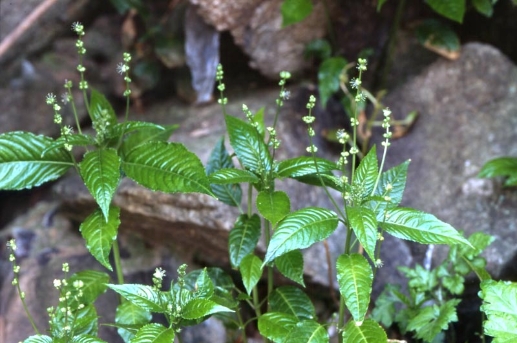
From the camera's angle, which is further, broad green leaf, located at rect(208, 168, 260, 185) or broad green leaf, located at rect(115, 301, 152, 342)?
broad green leaf, located at rect(115, 301, 152, 342)

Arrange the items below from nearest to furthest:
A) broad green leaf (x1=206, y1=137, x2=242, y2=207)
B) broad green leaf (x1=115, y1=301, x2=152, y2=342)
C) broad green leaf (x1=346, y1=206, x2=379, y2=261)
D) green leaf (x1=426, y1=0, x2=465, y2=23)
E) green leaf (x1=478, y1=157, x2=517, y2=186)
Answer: broad green leaf (x1=346, y1=206, x2=379, y2=261) < broad green leaf (x1=115, y1=301, x2=152, y2=342) < broad green leaf (x1=206, y1=137, x2=242, y2=207) < green leaf (x1=478, y1=157, x2=517, y2=186) < green leaf (x1=426, y1=0, x2=465, y2=23)

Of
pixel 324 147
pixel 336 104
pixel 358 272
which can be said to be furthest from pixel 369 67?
pixel 358 272

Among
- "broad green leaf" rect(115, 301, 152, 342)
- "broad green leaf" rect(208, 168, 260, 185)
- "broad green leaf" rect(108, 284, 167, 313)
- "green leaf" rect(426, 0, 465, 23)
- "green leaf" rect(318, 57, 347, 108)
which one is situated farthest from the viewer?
"green leaf" rect(318, 57, 347, 108)

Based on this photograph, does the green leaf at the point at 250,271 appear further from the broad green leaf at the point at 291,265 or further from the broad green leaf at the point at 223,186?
the broad green leaf at the point at 223,186

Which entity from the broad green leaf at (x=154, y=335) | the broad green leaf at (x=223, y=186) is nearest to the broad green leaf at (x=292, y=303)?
the broad green leaf at (x=223, y=186)

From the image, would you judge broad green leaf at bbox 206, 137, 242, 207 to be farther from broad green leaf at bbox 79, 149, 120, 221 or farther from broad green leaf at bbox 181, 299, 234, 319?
broad green leaf at bbox 181, 299, 234, 319

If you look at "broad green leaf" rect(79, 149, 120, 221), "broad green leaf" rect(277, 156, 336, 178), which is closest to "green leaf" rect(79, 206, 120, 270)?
"broad green leaf" rect(79, 149, 120, 221)
